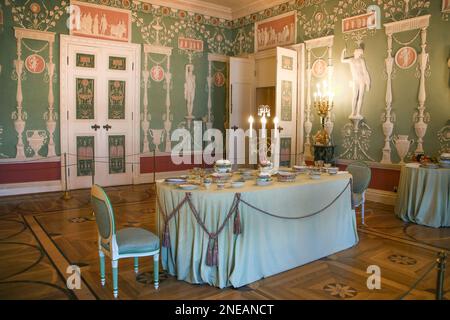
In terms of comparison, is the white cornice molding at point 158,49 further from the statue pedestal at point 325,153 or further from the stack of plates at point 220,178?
the stack of plates at point 220,178

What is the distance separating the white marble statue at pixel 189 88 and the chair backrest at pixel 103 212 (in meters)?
5.95

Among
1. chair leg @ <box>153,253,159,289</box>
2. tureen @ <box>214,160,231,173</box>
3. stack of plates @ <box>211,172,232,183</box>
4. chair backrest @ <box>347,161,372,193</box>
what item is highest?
tureen @ <box>214,160,231,173</box>

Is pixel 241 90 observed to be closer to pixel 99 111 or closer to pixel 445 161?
pixel 99 111

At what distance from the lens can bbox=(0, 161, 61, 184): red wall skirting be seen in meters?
6.95

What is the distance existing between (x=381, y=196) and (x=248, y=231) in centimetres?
405

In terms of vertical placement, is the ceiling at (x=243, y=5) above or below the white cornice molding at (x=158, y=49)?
above

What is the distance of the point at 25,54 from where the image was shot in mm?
7004

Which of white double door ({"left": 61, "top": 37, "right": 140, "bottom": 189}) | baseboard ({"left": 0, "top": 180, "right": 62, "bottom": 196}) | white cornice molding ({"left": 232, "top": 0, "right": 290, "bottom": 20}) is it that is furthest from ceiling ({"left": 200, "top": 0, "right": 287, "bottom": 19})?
baseboard ({"left": 0, "top": 180, "right": 62, "bottom": 196})

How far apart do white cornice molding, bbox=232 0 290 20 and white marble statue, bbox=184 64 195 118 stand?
5.41ft

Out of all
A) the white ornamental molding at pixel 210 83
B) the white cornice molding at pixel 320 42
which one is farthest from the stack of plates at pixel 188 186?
the white ornamental molding at pixel 210 83

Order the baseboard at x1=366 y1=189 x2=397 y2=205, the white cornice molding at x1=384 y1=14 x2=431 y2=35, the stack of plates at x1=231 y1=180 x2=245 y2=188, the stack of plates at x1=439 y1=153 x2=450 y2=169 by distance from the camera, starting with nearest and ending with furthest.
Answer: the stack of plates at x1=231 y1=180 x2=245 y2=188
the stack of plates at x1=439 y1=153 x2=450 y2=169
the white cornice molding at x1=384 y1=14 x2=431 y2=35
the baseboard at x1=366 y1=189 x2=397 y2=205

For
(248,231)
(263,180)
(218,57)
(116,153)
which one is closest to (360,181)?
(263,180)

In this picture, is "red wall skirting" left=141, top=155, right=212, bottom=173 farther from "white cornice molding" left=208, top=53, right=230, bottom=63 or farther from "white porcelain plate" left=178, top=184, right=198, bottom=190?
"white porcelain plate" left=178, top=184, right=198, bottom=190

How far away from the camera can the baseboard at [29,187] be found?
6.96 m
